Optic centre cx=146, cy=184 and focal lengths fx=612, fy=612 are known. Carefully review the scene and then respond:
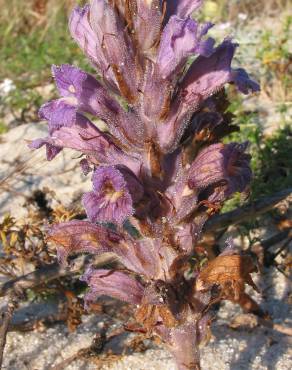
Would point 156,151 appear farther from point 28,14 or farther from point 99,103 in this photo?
point 28,14

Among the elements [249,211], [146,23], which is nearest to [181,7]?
[146,23]

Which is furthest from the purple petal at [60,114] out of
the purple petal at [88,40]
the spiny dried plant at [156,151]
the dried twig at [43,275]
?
the dried twig at [43,275]

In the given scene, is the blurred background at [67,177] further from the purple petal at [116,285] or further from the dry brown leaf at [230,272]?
the dry brown leaf at [230,272]

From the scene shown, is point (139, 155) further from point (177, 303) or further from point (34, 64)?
point (34, 64)

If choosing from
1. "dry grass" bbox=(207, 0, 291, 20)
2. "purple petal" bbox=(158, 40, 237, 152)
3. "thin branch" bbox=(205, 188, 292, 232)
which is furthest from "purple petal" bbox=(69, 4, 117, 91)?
"dry grass" bbox=(207, 0, 291, 20)

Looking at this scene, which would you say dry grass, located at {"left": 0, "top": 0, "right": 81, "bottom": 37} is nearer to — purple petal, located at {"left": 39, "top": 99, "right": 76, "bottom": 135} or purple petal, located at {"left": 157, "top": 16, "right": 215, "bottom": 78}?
purple petal, located at {"left": 39, "top": 99, "right": 76, "bottom": 135}

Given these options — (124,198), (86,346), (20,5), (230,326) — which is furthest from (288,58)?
(20,5)
